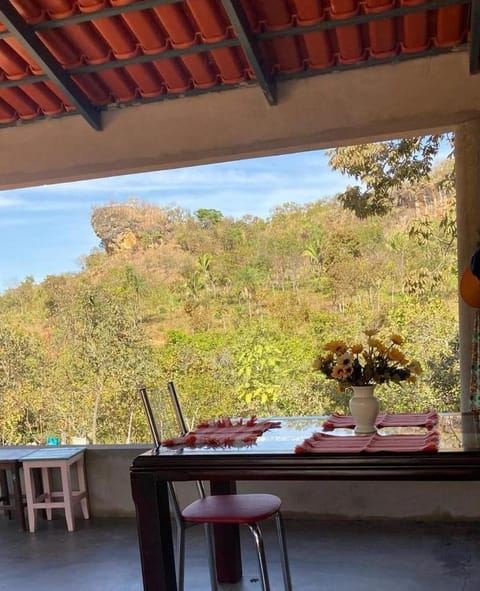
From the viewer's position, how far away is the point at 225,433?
2.94 metres

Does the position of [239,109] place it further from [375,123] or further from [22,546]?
[22,546]

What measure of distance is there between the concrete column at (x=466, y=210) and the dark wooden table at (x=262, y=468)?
95 cm

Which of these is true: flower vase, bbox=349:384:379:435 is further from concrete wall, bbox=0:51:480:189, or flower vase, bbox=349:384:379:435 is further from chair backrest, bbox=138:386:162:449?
concrete wall, bbox=0:51:480:189

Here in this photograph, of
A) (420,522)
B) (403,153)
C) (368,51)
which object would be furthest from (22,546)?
(403,153)

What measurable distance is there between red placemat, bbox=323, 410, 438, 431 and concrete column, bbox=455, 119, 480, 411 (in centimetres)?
75

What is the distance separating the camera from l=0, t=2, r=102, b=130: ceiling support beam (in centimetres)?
320

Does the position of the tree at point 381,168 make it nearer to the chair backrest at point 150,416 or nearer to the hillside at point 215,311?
the hillside at point 215,311

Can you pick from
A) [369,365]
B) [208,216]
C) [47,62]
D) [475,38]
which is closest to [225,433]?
[369,365]

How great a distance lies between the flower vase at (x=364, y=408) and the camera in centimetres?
268

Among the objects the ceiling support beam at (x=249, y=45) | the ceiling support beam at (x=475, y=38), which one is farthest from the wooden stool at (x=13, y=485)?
the ceiling support beam at (x=475, y=38)

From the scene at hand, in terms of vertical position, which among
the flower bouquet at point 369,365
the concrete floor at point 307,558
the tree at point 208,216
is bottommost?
the concrete floor at point 307,558

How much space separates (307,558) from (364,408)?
1.19 meters

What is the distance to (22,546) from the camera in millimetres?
3926

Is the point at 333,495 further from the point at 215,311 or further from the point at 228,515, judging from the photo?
the point at 215,311
